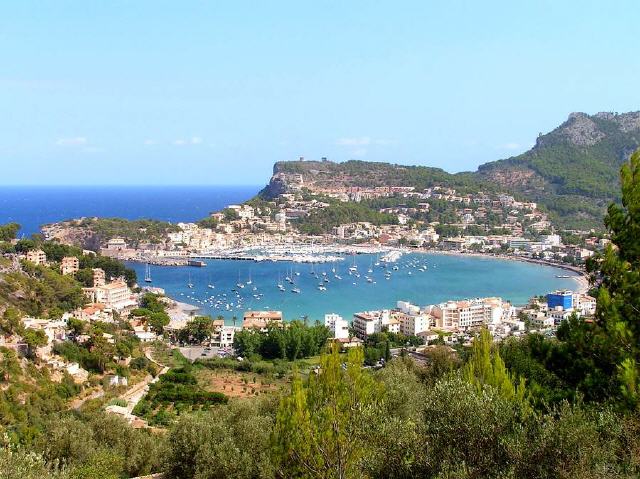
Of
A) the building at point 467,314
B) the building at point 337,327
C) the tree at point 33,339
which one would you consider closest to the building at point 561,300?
the building at point 467,314

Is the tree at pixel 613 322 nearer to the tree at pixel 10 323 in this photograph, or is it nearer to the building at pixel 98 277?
the tree at pixel 10 323

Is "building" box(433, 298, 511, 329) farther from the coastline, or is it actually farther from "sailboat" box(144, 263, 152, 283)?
"sailboat" box(144, 263, 152, 283)

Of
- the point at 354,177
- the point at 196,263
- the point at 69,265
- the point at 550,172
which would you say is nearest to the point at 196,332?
the point at 69,265

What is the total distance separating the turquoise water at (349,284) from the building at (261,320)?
2714 mm

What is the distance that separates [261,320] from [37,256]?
38.9ft

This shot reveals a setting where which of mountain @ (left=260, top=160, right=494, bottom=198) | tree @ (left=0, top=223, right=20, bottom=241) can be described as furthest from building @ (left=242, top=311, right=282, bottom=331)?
mountain @ (left=260, top=160, right=494, bottom=198)

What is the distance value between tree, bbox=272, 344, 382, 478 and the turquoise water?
24337 mm

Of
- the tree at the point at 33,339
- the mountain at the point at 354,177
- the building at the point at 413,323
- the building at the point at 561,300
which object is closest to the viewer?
the tree at the point at 33,339

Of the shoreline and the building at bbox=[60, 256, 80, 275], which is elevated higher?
the building at bbox=[60, 256, 80, 275]

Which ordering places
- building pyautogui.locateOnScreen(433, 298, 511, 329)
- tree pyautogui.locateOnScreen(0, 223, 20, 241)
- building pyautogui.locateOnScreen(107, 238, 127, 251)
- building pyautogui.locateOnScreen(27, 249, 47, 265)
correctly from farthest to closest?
building pyautogui.locateOnScreen(107, 238, 127, 251) → tree pyautogui.locateOnScreen(0, 223, 20, 241) → building pyautogui.locateOnScreen(27, 249, 47, 265) → building pyautogui.locateOnScreen(433, 298, 511, 329)

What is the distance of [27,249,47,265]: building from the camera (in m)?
30.6

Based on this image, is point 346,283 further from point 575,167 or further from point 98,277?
point 575,167

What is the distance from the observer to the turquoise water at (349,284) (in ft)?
113

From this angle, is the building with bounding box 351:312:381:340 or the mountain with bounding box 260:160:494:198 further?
the mountain with bounding box 260:160:494:198
